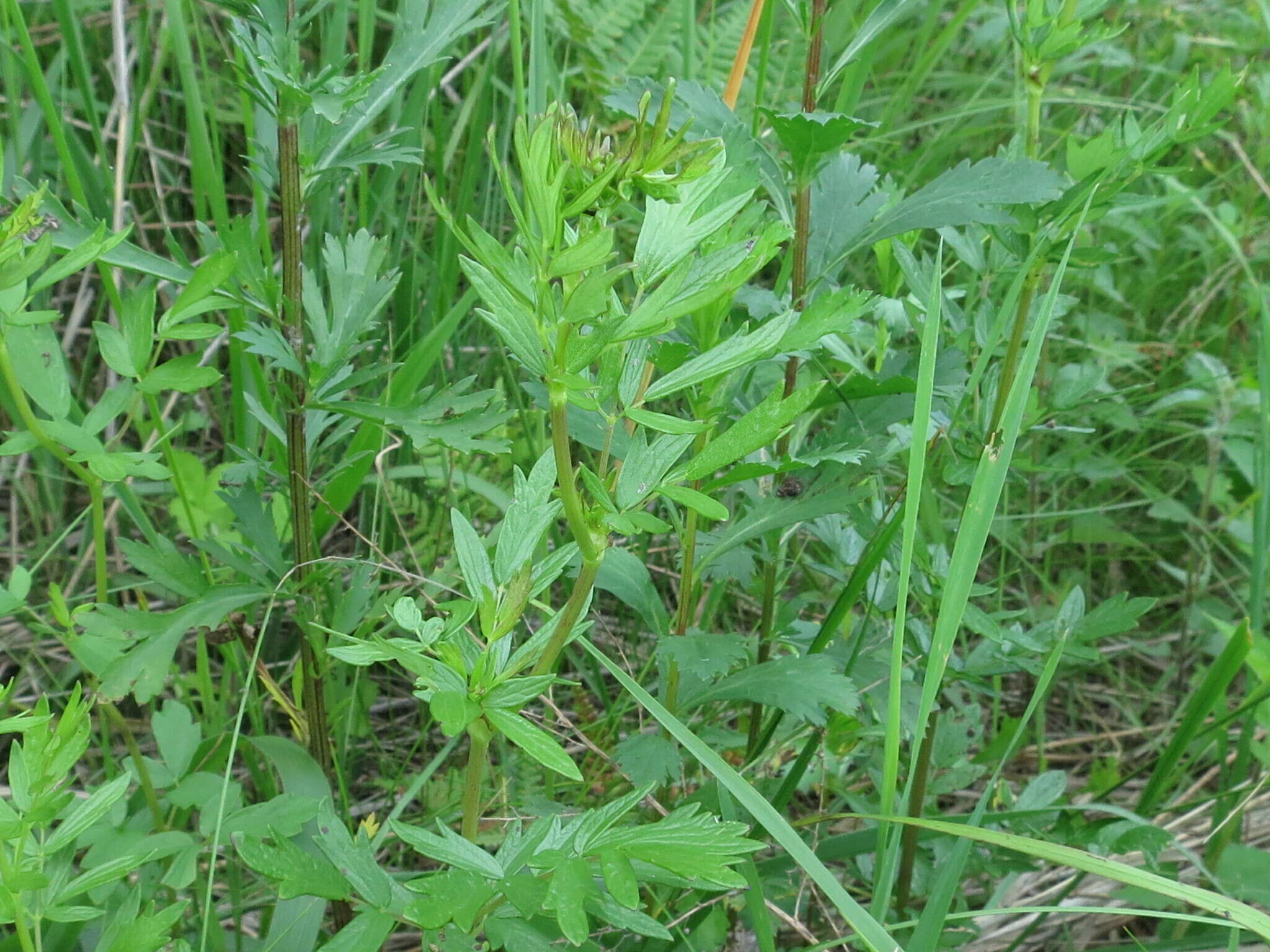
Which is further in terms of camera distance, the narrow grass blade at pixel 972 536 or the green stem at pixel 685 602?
the green stem at pixel 685 602

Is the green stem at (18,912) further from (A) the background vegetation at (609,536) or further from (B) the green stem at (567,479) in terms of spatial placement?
(B) the green stem at (567,479)

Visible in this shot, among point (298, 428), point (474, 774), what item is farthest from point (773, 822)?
point (298, 428)

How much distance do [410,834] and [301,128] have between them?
2.76ft

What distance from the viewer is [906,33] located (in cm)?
276

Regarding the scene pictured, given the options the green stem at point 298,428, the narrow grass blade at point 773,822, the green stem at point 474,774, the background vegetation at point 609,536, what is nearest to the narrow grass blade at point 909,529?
the background vegetation at point 609,536

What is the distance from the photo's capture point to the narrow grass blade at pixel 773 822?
3.03 ft

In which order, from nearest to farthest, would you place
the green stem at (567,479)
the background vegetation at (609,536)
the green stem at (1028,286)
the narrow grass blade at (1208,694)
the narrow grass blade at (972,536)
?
the green stem at (567,479), the background vegetation at (609,536), the narrow grass blade at (972,536), the narrow grass blade at (1208,694), the green stem at (1028,286)

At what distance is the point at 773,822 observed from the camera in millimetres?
974

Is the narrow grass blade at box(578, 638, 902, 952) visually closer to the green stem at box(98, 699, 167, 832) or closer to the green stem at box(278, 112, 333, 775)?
the green stem at box(278, 112, 333, 775)

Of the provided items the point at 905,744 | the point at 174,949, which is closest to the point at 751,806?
the point at 174,949

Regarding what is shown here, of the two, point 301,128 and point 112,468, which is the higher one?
point 301,128

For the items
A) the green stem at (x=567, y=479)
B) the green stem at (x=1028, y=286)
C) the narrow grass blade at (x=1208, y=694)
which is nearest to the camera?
the green stem at (x=567, y=479)

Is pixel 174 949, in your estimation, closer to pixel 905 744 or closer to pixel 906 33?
pixel 905 744

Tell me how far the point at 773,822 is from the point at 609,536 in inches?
12.1
